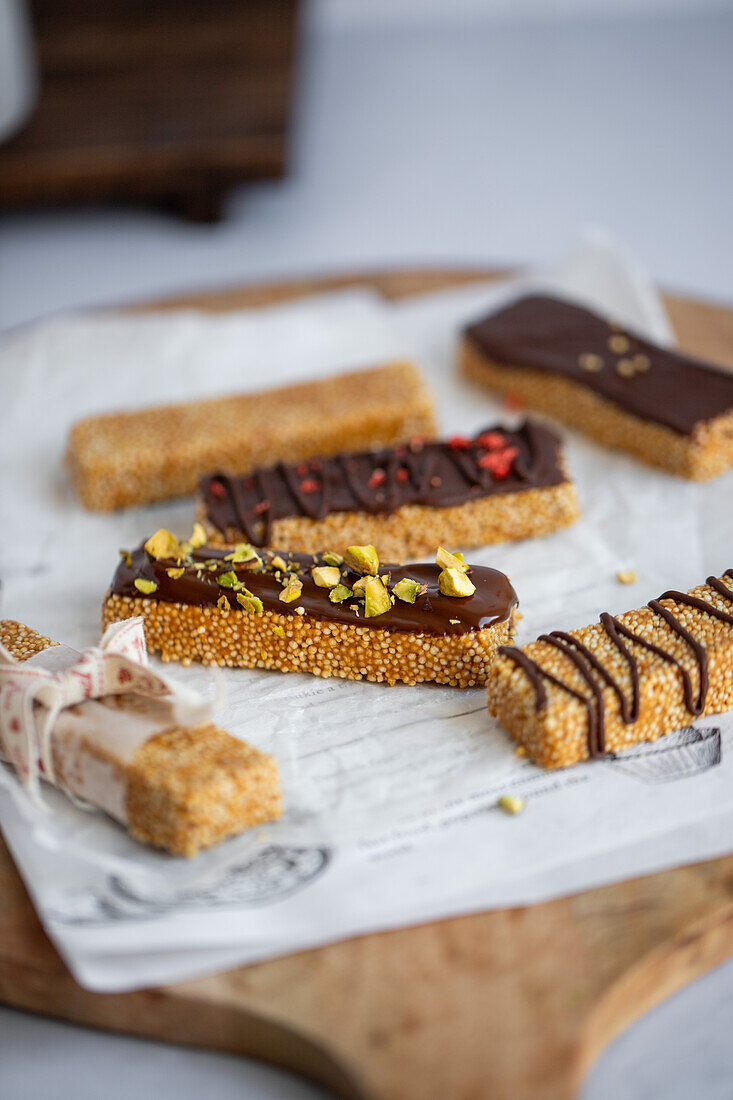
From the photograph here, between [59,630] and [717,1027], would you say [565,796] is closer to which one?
[717,1027]

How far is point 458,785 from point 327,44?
5.82m

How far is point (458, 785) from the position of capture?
7.69 feet

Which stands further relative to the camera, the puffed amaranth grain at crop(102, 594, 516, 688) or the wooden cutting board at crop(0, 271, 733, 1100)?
the puffed amaranth grain at crop(102, 594, 516, 688)

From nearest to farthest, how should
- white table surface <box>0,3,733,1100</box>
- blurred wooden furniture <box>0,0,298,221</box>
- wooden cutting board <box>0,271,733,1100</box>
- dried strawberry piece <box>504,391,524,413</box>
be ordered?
wooden cutting board <box>0,271,733,1100</box>, dried strawberry piece <box>504,391,524,413</box>, blurred wooden furniture <box>0,0,298,221</box>, white table surface <box>0,3,733,1100</box>

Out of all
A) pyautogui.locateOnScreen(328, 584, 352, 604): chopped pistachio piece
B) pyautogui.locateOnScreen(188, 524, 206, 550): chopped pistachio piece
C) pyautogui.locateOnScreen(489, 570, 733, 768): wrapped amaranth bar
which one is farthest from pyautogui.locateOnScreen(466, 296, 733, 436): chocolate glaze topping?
pyautogui.locateOnScreen(188, 524, 206, 550): chopped pistachio piece

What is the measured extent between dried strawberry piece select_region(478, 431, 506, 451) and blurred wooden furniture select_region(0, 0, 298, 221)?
208 cm

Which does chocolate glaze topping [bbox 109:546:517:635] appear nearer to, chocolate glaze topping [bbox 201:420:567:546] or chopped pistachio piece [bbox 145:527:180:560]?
chopped pistachio piece [bbox 145:527:180:560]

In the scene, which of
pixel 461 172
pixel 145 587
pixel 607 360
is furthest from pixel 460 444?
pixel 461 172

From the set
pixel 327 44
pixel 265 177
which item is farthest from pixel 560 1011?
pixel 327 44

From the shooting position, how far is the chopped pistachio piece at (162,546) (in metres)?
2.76

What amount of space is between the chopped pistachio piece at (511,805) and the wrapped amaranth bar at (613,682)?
12cm

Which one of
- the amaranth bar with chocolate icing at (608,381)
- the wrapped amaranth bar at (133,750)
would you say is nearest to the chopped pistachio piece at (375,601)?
the wrapped amaranth bar at (133,750)

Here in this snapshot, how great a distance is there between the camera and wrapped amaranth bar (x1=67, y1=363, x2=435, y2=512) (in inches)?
130

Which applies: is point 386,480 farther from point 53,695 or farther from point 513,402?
point 53,695
